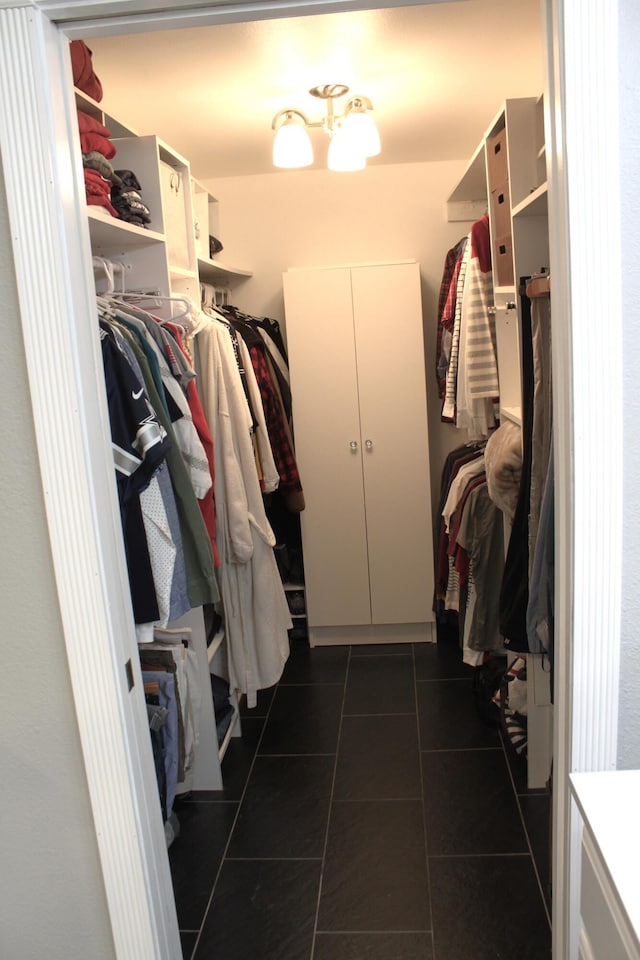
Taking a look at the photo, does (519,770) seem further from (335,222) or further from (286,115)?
(335,222)

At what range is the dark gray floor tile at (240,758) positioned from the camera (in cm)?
275

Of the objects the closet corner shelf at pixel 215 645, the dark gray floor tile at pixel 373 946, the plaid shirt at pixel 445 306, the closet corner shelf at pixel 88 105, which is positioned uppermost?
the closet corner shelf at pixel 88 105

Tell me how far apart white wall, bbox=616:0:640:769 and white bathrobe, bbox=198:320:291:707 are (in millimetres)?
1700

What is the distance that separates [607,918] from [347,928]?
1235 mm

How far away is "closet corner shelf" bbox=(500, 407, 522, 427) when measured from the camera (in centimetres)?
246

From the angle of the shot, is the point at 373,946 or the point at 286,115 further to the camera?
the point at 286,115

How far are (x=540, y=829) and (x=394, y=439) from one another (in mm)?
1953

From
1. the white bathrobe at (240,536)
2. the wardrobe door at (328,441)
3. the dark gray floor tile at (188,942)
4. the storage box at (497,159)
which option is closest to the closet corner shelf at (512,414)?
the storage box at (497,159)

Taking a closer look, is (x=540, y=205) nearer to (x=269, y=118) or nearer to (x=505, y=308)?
(x=505, y=308)

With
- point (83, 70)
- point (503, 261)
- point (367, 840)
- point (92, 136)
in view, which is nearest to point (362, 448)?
point (503, 261)

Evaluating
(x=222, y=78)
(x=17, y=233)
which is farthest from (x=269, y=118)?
(x=17, y=233)

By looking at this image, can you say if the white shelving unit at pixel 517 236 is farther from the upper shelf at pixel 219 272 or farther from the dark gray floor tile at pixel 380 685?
the upper shelf at pixel 219 272

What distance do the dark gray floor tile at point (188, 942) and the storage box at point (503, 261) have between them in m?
2.15

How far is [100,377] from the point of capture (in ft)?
4.49
